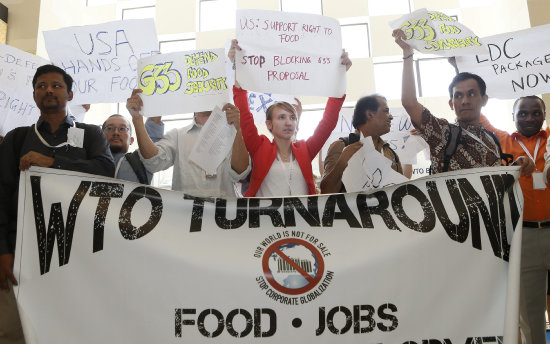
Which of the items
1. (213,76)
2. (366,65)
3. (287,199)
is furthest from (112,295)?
(366,65)

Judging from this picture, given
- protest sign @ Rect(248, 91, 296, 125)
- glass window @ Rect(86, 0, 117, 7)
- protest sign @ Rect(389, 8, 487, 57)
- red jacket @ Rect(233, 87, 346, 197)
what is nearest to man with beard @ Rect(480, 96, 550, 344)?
protest sign @ Rect(389, 8, 487, 57)

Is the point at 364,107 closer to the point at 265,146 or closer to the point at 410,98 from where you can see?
the point at 410,98

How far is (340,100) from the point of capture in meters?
2.93

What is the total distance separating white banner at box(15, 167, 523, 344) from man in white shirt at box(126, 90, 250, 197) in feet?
1.98

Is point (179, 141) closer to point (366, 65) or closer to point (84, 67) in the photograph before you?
point (84, 67)

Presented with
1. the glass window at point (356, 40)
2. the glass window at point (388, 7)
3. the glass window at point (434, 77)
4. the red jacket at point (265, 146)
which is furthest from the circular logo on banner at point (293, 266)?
the glass window at point (388, 7)

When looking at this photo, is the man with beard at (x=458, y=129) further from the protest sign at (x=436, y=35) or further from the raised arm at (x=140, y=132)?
the raised arm at (x=140, y=132)

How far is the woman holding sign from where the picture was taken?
2.59 m

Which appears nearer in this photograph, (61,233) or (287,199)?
(61,233)

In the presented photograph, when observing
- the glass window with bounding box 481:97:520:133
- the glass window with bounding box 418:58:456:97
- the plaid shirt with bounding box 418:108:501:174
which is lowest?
the plaid shirt with bounding box 418:108:501:174

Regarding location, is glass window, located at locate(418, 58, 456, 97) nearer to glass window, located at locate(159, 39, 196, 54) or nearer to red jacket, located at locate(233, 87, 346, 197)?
glass window, located at locate(159, 39, 196, 54)

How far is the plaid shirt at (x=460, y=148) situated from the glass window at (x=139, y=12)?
268 inches

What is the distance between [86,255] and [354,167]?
1.32 m

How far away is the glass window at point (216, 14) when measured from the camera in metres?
7.92
